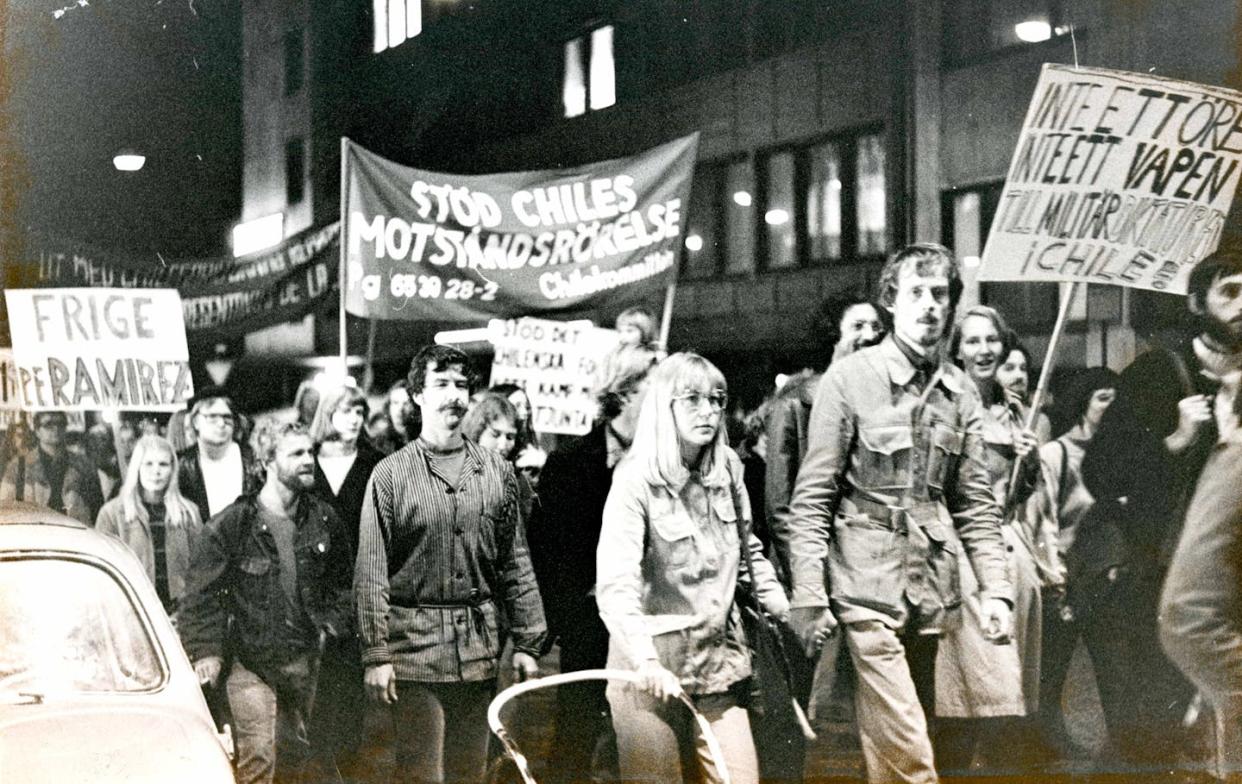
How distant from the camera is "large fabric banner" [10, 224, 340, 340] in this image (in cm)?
552

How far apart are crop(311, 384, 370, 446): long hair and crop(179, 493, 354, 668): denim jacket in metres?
0.27

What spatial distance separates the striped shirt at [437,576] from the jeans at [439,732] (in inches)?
2.6

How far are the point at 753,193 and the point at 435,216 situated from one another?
1360mm

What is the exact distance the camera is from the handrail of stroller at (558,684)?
5.38 meters

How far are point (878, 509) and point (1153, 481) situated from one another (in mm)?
1210

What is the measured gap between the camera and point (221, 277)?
18.3ft

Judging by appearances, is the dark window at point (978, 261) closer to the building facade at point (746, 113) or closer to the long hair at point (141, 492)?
the building facade at point (746, 113)

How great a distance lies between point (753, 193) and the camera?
18.4 ft

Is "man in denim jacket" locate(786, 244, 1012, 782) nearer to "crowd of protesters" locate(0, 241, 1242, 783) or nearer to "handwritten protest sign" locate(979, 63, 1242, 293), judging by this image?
"crowd of protesters" locate(0, 241, 1242, 783)

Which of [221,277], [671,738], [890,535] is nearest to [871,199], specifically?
[890,535]

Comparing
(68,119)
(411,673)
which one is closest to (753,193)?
(411,673)

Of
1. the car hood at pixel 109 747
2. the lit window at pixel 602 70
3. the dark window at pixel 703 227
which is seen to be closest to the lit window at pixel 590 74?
the lit window at pixel 602 70

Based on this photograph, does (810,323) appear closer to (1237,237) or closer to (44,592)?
(1237,237)

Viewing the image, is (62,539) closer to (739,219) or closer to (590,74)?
(590,74)
